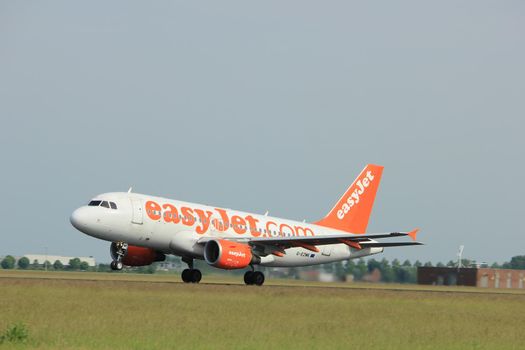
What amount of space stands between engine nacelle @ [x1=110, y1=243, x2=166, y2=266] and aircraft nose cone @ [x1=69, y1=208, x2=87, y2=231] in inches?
114

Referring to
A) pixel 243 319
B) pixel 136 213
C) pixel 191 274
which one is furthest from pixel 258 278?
pixel 243 319

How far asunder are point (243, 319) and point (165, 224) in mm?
18197

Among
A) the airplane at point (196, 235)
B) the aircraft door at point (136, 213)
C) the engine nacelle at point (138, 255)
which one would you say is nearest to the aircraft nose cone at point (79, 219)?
the airplane at point (196, 235)

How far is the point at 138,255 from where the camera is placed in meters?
48.2

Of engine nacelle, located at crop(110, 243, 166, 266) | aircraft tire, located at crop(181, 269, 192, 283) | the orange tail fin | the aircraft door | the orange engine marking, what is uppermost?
the orange tail fin

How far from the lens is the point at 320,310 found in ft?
→ 108

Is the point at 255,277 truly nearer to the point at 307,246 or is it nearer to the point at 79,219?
the point at 307,246

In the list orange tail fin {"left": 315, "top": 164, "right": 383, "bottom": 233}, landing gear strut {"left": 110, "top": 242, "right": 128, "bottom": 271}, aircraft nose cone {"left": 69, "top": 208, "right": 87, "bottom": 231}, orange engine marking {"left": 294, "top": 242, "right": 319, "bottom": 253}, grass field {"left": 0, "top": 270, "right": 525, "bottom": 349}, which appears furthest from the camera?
orange tail fin {"left": 315, "top": 164, "right": 383, "bottom": 233}

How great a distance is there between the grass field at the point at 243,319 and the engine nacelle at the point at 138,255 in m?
7.88

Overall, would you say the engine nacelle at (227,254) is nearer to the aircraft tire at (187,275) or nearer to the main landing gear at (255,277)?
the main landing gear at (255,277)

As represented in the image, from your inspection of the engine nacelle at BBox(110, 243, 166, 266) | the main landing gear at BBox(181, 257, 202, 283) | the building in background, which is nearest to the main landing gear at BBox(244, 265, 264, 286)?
the main landing gear at BBox(181, 257, 202, 283)

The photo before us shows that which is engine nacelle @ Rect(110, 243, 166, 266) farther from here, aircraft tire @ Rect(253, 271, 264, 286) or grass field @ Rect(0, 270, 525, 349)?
grass field @ Rect(0, 270, 525, 349)

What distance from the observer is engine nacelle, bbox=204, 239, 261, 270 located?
44656mm

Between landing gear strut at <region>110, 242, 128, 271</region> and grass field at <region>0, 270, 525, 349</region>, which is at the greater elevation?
landing gear strut at <region>110, 242, 128, 271</region>
